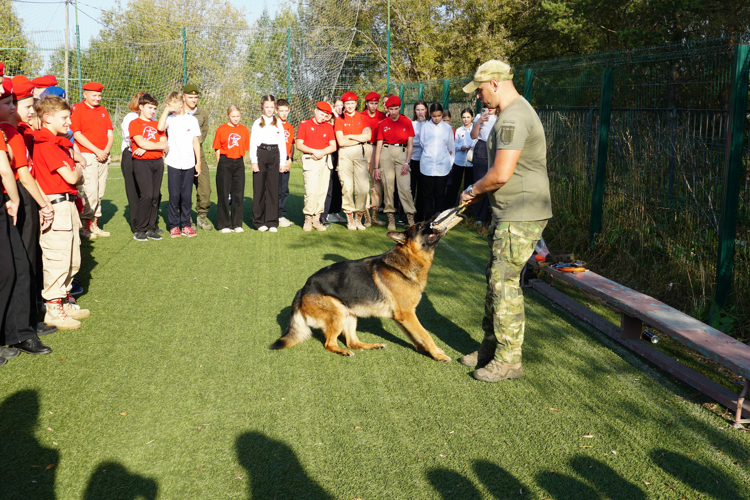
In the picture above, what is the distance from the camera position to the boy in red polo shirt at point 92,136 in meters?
8.46

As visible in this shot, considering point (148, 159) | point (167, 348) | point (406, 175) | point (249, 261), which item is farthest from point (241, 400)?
point (406, 175)

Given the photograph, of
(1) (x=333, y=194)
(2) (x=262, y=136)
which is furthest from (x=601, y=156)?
Result: (2) (x=262, y=136)

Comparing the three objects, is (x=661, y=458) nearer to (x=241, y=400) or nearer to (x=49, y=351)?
(x=241, y=400)

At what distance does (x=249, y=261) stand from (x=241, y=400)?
4.27 metres

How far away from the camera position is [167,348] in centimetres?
492

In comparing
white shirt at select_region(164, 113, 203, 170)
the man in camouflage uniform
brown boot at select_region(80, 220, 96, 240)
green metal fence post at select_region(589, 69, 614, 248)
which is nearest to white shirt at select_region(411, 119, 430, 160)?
green metal fence post at select_region(589, 69, 614, 248)

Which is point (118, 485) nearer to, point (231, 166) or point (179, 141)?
point (179, 141)

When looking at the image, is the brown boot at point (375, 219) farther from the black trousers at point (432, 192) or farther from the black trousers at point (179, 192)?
the black trousers at point (179, 192)

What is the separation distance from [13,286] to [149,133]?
450 centimetres

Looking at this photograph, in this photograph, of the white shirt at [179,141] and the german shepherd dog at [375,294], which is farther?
the white shirt at [179,141]

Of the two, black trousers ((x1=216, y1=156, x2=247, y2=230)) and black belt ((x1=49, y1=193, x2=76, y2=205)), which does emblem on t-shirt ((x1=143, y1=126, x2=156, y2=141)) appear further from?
black belt ((x1=49, y1=193, x2=76, y2=205))

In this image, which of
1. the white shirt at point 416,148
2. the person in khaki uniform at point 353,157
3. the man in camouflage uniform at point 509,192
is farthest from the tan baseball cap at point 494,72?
the white shirt at point 416,148

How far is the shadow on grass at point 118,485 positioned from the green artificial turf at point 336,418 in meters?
0.01

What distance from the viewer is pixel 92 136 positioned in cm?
859
